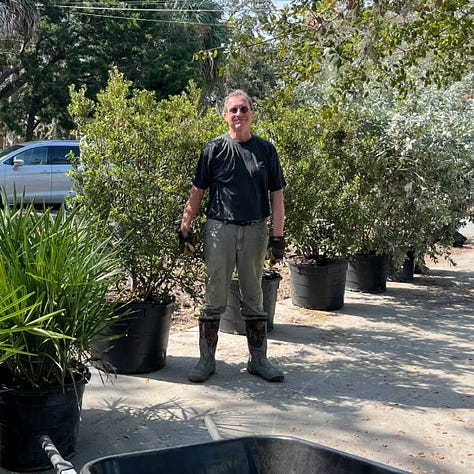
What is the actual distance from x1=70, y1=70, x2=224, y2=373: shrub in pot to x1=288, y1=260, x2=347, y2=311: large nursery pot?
8.70 feet

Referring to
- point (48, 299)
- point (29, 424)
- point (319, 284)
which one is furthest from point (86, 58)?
point (29, 424)

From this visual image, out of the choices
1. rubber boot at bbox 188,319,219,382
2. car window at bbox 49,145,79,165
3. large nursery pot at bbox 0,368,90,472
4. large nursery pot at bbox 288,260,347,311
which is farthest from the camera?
car window at bbox 49,145,79,165

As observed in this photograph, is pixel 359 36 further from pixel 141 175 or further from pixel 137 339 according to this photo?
pixel 137 339

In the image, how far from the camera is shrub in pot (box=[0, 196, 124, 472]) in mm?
3662

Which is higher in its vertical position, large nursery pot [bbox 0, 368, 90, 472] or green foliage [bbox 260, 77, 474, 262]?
green foliage [bbox 260, 77, 474, 262]

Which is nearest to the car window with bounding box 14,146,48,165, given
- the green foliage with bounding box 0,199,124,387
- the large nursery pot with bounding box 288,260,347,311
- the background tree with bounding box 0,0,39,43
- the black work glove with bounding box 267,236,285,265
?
the background tree with bounding box 0,0,39,43

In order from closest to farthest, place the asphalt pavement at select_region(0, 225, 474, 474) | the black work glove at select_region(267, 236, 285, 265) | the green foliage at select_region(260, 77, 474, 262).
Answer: the asphalt pavement at select_region(0, 225, 474, 474), the black work glove at select_region(267, 236, 285, 265), the green foliage at select_region(260, 77, 474, 262)

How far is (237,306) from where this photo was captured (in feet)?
22.4

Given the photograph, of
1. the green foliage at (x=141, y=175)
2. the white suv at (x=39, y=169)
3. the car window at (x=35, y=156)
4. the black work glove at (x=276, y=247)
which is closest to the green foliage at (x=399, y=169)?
the black work glove at (x=276, y=247)

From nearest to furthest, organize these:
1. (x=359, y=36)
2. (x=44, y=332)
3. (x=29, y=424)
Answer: (x=44, y=332), (x=29, y=424), (x=359, y=36)

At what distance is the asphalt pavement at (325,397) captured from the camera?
4270 mm

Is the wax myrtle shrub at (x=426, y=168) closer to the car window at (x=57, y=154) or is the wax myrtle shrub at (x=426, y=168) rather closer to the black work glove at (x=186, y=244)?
the black work glove at (x=186, y=244)

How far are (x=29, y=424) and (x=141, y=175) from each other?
218 cm

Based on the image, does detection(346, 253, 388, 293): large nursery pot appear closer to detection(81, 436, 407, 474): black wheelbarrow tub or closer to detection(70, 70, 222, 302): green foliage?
detection(70, 70, 222, 302): green foliage
